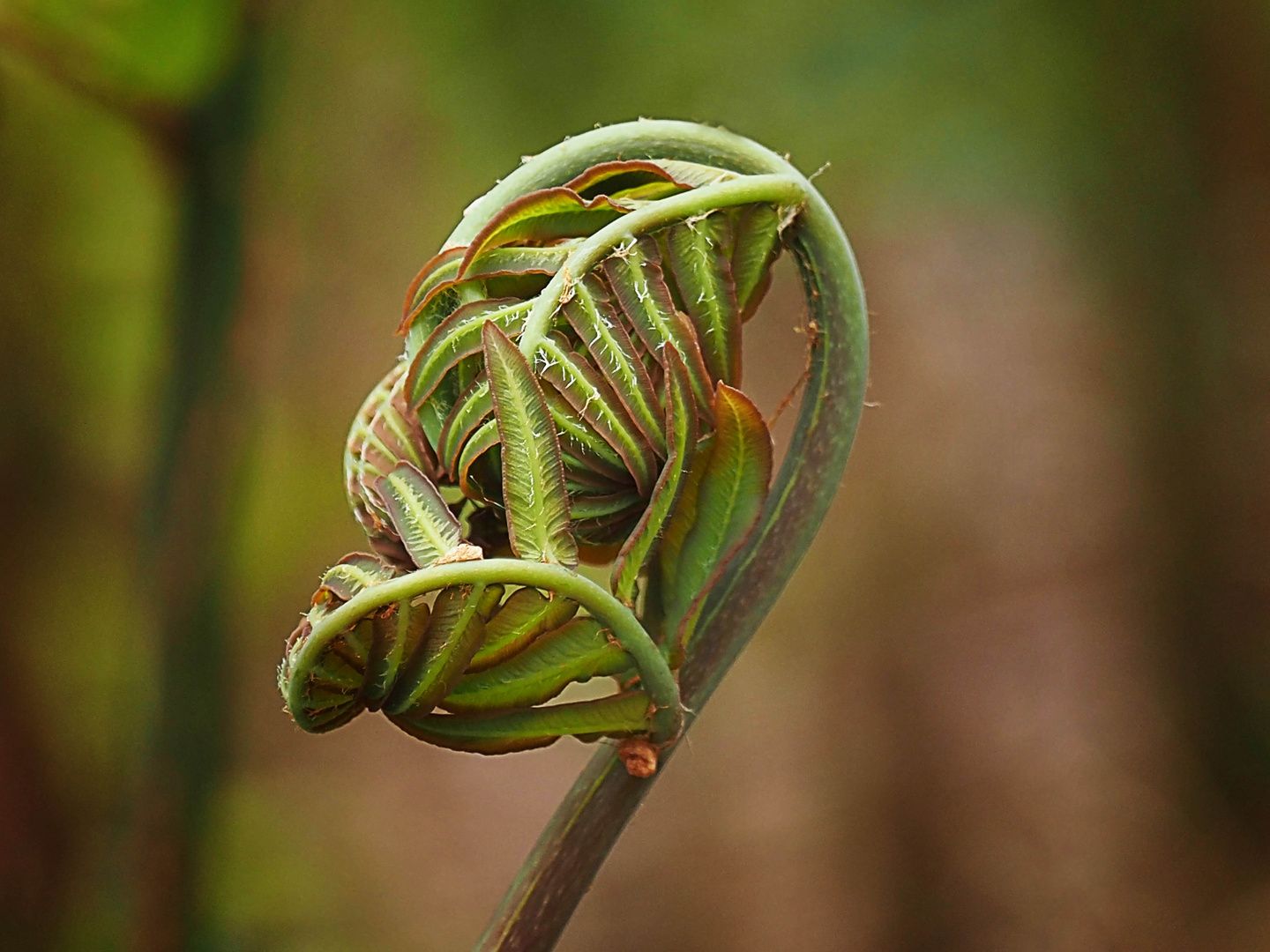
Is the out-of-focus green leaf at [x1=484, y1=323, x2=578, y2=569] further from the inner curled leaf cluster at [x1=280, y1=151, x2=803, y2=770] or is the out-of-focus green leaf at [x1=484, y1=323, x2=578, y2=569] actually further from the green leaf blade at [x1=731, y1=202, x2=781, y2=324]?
the green leaf blade at [x1=731, y1=202, x2=781, y2=324]

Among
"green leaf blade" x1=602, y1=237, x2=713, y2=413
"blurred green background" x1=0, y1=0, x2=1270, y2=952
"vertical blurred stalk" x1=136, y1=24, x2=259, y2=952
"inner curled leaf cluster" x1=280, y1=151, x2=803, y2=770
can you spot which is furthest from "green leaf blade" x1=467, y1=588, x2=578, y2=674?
"vertical blurred stalk" x1=136, y1=24, x2=259, y2=952

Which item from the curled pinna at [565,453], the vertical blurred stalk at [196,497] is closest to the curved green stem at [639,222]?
the curled pinna at [565,453]

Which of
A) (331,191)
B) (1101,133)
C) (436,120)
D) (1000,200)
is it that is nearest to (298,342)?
(331,191)

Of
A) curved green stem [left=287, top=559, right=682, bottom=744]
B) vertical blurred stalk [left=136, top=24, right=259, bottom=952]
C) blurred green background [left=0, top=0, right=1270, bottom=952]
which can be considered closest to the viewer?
curved green stem [left=287, top=559, right=682, bottom=744]

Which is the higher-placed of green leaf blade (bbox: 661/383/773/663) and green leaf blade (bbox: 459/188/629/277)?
green leaf blade (bbox: 459/188/629/277)

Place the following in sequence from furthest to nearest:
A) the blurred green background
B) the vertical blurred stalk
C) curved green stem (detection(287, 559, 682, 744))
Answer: the vertical blurred stalk → the blurred green background → curved green stem (detection(287, 559, 682, 744))

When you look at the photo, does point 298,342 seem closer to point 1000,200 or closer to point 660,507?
point 1000,200
